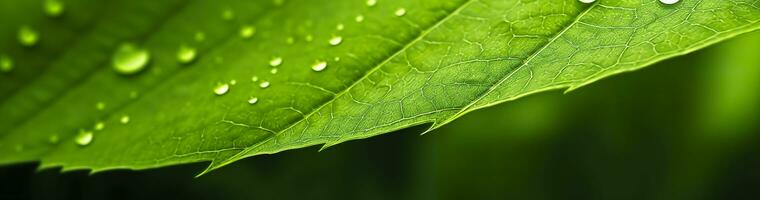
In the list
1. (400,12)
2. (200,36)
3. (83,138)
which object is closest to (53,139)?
(83,138)

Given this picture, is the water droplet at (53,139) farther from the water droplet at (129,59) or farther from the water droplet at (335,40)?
the water droplet at (335,40)

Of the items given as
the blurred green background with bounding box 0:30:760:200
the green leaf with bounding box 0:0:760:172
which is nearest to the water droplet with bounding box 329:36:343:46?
the green leaf with bounding box 0:0:760:172

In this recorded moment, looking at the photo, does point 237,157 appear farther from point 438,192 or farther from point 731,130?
point 731,130

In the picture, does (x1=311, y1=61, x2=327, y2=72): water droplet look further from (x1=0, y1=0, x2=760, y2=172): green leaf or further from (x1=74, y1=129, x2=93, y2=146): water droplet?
(x1=74, y1=129, x2=93, y2=146): water droplet

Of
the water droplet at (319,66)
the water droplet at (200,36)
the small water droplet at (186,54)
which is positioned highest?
the water droplet at (200,36)

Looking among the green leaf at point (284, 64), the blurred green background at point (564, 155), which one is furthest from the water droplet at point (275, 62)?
the blurred green background at point (564, 155)

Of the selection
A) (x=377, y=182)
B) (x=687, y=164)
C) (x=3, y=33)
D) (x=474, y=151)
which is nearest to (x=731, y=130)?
(x=687, y=164)

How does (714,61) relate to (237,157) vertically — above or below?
above
